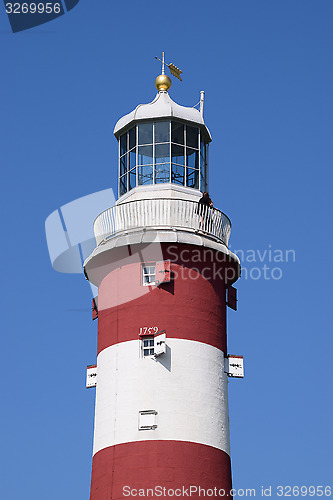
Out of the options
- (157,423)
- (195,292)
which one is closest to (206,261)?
(195,292)

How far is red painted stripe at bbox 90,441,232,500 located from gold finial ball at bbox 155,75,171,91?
1253 centimetres

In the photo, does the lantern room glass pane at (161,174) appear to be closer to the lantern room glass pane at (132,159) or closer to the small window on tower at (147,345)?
the lantern room glass pane at (132,159)

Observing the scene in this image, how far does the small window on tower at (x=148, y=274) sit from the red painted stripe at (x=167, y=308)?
0.52 feet

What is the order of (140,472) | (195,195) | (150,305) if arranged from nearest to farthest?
1. (140,472)
2. (150,305)
3. (195,195)

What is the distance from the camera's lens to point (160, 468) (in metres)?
31.5

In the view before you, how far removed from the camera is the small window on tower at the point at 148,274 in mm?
→ 34250

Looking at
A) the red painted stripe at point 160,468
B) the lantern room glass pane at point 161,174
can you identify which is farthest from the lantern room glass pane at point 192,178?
the red painted stripe at point 160,468

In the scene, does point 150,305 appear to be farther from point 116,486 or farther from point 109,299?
point 116,486

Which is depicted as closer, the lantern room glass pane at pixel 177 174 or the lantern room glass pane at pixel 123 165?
the lantern room glass pane at pixel 177 174

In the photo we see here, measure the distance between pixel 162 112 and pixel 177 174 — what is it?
2.13 metres

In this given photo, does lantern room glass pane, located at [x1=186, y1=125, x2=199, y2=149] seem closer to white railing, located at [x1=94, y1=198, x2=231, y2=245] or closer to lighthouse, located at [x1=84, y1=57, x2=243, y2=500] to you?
lighthouse, located at [x1=84, y1=57, x2=243, y2=500]

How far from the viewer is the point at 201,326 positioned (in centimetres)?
3381

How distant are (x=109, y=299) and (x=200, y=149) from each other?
6286mm

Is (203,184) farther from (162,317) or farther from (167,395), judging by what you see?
(167,395)
